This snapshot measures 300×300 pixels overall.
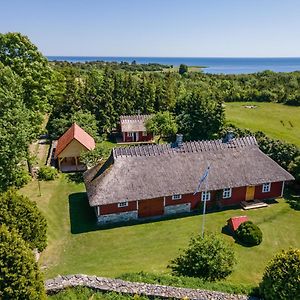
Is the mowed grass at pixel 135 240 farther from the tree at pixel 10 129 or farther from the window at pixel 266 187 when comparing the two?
the tree at pixel 10 129

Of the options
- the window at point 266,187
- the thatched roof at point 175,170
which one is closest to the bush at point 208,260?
the thatched roof at point 175,170

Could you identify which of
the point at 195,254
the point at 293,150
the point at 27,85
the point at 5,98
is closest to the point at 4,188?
the point at 5,98

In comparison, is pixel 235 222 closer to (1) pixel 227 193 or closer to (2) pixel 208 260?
(1) pixel 227 193

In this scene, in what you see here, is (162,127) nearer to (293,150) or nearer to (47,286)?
(293,150)

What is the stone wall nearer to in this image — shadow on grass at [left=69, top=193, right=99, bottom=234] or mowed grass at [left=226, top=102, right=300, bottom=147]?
shadow on grass at [left=69, top=193, right=99, bottom=234]

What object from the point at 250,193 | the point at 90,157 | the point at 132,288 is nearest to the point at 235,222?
the point at 250,193

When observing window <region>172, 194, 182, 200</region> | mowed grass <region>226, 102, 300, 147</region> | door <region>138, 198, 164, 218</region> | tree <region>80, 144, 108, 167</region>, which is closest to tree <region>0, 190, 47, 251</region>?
door <region>138, 198, 164, 218</region>
